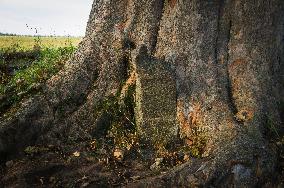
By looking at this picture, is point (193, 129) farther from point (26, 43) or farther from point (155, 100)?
point (26, 43)

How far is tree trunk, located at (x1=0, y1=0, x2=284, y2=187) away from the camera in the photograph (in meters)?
5.52

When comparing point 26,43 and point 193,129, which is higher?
point 26,43

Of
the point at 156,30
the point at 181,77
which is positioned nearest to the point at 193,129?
the point at 181,77

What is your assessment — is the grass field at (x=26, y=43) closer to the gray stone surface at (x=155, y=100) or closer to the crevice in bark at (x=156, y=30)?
the crevice in bark at (x=156, y=30)

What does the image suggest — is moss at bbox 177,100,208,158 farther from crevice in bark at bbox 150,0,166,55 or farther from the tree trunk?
crevice in bark at bbox 150,0,166,55

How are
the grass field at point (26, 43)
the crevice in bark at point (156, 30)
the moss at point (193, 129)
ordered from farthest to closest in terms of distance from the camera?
the grass field at point (26, 43) → the crevice in bark at point (156, 30) → the moss at point (193, 129)

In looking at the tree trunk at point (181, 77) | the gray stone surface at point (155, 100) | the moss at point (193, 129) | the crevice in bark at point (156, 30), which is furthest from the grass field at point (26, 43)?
the moss at point (193, 129)

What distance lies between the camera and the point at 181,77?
581cm

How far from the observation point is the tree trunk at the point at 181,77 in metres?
5.52

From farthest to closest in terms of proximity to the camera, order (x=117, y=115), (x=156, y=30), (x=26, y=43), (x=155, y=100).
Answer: (x=26, y=43)
(x=156, y=30)
(x=117, y=115)
(x=155, y=100)

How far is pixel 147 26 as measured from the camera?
20.4 ft

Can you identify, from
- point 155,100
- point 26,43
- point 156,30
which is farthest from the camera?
point 26,43

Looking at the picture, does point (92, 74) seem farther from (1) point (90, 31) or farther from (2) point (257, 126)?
(2) point (257, 126)

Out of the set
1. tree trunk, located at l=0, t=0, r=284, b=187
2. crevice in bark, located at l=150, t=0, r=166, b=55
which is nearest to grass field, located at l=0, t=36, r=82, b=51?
tree trunk, located at l=0, t=0, r=284, b=187
